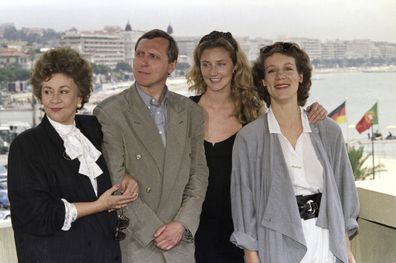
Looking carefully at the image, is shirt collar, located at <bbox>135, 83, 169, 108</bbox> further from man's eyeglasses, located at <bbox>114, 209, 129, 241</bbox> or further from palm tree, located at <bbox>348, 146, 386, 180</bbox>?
palm tree, located at <bbox>348, 146, 386, 180</bbox>

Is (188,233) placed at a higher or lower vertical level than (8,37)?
lower

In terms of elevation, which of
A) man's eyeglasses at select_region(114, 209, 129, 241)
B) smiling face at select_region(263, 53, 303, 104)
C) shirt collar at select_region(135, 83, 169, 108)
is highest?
smiling face at select_region(263, 53, 303, 104)

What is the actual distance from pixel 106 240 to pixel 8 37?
3393 mm

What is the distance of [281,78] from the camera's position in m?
2.08

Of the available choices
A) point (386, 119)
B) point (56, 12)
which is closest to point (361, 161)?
point (386, 119)

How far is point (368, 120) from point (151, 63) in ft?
39.0

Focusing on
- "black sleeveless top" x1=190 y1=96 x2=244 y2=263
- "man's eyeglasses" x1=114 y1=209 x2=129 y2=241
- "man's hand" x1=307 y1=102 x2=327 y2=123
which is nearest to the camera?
"man's eyeglasses" x1=114 y1=209 x2=129 y2=241

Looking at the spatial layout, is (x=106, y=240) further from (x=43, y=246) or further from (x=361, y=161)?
(x=361, y=161)

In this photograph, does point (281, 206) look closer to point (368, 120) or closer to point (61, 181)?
point (61, 181)

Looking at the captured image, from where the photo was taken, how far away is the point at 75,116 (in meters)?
1.95

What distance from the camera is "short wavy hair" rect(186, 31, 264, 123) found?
244cm

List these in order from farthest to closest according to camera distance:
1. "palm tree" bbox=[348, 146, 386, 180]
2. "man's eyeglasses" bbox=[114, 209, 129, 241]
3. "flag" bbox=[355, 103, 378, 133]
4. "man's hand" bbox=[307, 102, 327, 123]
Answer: "flag" bbox=[355, 103, 378, 133]
"palm tree" bbox=[348, 146, 386, 180]
"man's hand" bbox=[307, 102, 327, 123]
"man's eyeglasses" bbox=[114, 209, 129, 241]

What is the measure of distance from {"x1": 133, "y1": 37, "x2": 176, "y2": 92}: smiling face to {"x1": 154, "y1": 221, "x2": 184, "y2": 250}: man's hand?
51 cm

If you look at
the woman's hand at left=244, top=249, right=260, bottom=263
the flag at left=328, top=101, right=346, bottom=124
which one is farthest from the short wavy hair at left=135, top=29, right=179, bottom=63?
the flag at left=328, top=101, right=346, bottom=124
